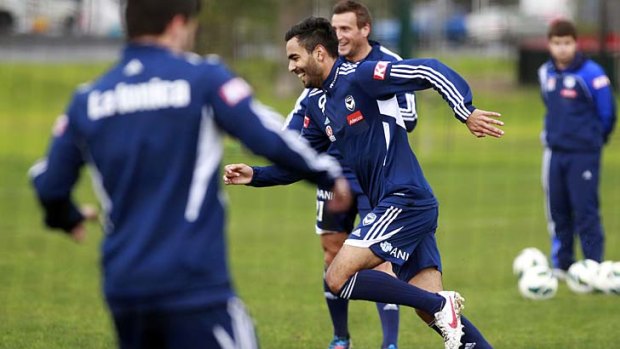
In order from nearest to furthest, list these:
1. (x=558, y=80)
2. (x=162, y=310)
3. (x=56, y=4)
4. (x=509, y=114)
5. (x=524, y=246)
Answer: (x=162, y=310), (x=558, y=80), (x=524, y=246), (x=509, y=114), (x=56, y=4)

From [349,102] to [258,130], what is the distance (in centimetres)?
258

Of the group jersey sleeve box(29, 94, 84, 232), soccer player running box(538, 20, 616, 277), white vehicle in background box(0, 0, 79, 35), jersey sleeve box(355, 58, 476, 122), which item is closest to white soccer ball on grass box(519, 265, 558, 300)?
soccer player running box(538, 20, 616, 277)

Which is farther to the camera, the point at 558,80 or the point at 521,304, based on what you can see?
the point at 558,80

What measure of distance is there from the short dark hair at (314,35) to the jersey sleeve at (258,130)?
256cm

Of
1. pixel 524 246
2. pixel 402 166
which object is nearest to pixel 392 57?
pixel 402 166

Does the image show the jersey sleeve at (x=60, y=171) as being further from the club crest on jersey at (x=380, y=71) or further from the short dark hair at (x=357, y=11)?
the short dark hair at (x=357, y=11)

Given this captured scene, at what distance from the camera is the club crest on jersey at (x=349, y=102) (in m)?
6.66

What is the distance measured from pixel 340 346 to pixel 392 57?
190 centimetres

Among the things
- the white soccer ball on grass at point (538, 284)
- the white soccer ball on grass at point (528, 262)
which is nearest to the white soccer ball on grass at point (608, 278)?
the white soccer ball on grass at point (538, 284)

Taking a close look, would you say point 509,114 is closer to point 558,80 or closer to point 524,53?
point 524,53

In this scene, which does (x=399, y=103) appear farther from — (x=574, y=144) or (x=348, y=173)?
(x=574, y=144)

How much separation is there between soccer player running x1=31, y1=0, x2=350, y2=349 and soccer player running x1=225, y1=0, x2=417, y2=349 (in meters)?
3.15

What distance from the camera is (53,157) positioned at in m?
4.21

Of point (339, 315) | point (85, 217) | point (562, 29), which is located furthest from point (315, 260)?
point (85, 217)
